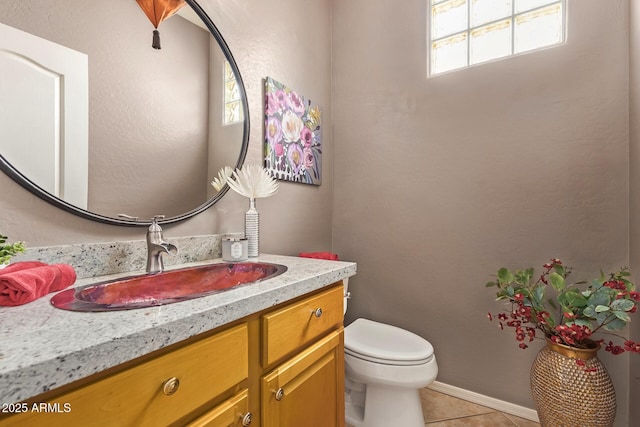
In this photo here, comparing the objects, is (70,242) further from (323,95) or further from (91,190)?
(323,95)

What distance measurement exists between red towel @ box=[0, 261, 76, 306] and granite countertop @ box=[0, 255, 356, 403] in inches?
0.8

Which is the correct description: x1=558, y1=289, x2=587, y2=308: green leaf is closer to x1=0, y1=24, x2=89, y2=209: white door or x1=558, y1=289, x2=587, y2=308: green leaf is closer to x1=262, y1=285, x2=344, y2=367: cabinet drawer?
x1=262, y1=285, x2=344, y2=367: cabinet drawer

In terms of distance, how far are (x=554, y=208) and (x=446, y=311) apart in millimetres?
789

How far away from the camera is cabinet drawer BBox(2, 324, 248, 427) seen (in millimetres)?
404

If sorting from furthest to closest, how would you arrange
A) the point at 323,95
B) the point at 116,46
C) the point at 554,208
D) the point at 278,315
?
1. the point at 323,95
2. the point at 554,208
3. the point at 116,46
4. the point at 278,315

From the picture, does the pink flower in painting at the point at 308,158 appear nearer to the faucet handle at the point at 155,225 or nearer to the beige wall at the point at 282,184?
the beige wall at the point at 282,184

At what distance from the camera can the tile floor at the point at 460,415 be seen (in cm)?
149

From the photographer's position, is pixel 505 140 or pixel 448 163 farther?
pixel 448 163

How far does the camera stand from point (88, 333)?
0.45m

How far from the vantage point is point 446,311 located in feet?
5.61

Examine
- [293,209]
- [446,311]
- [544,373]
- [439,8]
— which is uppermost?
[439,8]

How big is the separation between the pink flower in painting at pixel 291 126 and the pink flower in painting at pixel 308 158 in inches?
4.2

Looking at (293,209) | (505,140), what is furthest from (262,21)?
(505,140)

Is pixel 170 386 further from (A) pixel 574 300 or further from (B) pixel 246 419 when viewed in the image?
(A) pixel 574 300
